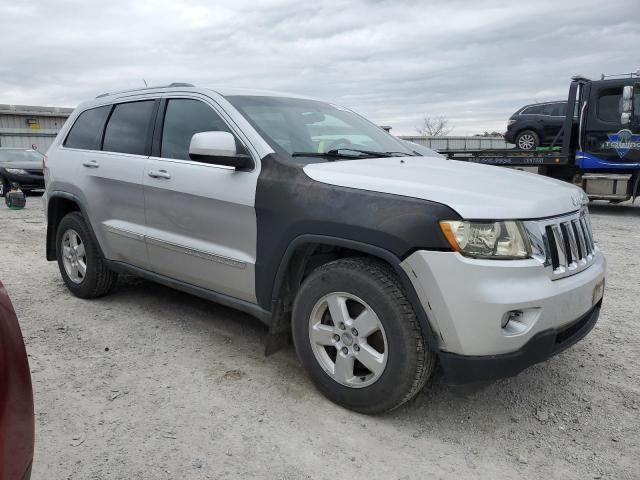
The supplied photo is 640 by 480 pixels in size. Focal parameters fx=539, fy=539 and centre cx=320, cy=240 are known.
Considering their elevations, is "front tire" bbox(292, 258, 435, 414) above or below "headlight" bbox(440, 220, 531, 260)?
below

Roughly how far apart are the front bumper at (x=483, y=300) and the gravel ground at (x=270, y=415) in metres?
0.52

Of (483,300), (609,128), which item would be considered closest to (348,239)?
(483,300)

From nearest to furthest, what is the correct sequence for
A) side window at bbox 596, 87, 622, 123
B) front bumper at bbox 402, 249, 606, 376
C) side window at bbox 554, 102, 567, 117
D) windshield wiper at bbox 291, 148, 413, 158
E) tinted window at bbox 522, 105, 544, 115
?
front bumper at bbox 402, 249, 606, 376 < windshield wiper at bbox 291, 148, 413, 158 < side window at bbox 596, 87, 622, 123 < side window at bbox 554, 102, 567, 117 < tinted window at bbox 522, 105, 544, 115

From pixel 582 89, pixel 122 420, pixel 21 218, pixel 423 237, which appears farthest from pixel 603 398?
pixel 21 218

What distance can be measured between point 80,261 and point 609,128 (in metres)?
10.5

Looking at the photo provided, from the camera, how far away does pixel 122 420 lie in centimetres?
287

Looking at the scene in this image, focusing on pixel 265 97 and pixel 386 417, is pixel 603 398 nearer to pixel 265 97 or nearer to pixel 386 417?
pixel 386 417

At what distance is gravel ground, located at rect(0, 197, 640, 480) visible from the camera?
8.23ft

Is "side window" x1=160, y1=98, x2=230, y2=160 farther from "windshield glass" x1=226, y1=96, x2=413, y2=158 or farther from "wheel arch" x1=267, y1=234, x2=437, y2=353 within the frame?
"wheel arch" x1=267, y1=234, x2=437, y2=353

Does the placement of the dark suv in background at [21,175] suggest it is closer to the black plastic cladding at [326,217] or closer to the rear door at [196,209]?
the rear door at [196,209]

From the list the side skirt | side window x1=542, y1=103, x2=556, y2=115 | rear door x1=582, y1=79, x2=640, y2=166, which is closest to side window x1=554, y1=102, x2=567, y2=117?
side window x1=542, y1=103, x2=556, y2=115

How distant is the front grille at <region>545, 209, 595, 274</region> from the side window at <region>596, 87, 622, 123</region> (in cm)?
932

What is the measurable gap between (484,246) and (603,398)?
141 centimetres

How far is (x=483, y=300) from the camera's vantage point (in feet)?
7.96
